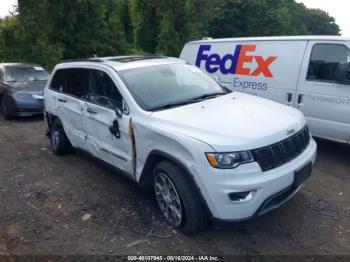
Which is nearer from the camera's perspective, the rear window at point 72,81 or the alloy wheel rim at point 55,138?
the rear window at point 72,81

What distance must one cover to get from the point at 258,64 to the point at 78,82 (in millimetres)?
3249

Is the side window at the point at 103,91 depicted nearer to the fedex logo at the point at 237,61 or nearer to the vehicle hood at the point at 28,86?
the fedex logo at the point at 237,61

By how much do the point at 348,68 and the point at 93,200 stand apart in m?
4.10

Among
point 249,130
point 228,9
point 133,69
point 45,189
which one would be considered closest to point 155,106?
point 133,69

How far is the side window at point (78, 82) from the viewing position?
5.12 metres

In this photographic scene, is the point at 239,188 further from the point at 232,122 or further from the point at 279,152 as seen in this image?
the point at 232,122

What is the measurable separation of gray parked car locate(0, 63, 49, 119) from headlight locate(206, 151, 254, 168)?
7.60m

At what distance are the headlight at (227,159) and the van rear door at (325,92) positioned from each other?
9.73ft

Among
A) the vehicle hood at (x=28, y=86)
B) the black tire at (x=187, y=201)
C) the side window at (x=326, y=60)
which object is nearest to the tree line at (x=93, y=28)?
the vehicle hood at (x=28, y=86)

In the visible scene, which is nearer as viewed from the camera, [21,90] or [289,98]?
[289,98]

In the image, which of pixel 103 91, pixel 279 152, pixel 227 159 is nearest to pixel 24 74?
pixel 103 91

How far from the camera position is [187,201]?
11.2 feet

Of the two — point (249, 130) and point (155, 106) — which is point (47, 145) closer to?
point (155, 106)

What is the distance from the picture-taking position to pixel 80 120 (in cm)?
522
